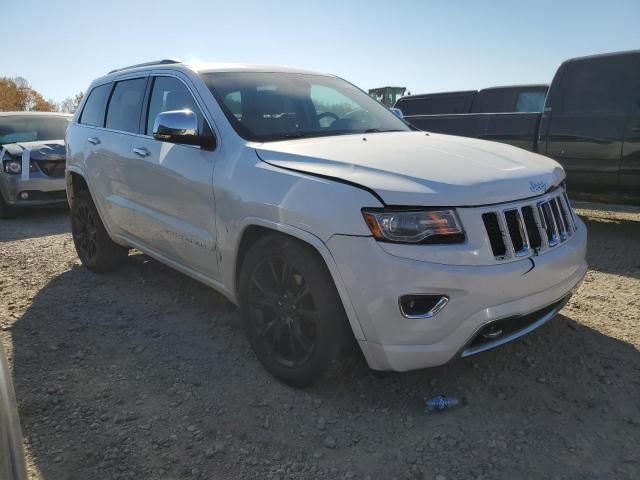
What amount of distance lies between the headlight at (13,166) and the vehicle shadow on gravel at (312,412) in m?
5.21

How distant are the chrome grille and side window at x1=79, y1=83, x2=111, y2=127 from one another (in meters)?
3.59

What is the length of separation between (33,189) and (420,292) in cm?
748

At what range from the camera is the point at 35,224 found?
7824 millimetres

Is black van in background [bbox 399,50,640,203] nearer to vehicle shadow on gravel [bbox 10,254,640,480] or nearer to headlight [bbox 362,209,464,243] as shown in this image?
vehicle shadow on gravel [bbox 10,254,640,480]

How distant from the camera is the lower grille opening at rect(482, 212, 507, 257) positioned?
239cm

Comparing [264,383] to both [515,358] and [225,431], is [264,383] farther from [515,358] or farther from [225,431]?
[515,358]

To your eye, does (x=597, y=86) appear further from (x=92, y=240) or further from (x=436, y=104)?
(x=92, y=240)

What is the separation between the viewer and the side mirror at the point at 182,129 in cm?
311

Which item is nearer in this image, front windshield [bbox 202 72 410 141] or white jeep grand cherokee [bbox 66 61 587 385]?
white jeep grand cherokee [bbox 66 61 587 385]

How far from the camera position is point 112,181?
4.31m

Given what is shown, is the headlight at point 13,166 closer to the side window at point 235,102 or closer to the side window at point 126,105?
the side window at point 126,105

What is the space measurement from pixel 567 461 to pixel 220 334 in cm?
222

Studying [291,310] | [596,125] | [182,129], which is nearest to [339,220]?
[291,310]

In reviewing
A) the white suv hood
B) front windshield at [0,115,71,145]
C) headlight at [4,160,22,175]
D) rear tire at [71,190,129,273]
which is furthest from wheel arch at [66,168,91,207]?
front windshield at [0,115,71,145]
